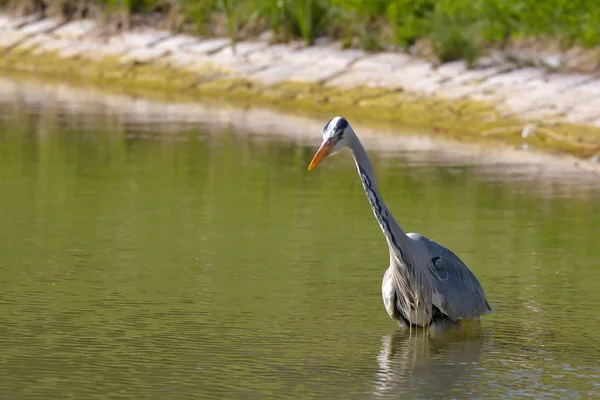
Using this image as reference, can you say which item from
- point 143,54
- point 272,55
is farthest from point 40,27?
point 272,55

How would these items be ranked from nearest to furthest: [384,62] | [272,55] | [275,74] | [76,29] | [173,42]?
[384,62] < [275,74] < [272,55] < [173,42] < [76,29]

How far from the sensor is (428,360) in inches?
316

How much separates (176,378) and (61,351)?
31.3 inches

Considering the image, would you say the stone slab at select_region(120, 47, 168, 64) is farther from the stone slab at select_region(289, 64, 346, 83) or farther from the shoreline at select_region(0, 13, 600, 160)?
the stone slab at select_region(289, 64, 346, 83)

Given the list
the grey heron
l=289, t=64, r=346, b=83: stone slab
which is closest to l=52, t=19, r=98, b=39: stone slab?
l=289, t=64, r=346, b=83: stone slab

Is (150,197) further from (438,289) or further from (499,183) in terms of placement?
(438,289)

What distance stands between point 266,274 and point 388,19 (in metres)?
10.7

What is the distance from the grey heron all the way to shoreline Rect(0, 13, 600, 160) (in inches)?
278

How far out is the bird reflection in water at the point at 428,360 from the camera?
742 cm

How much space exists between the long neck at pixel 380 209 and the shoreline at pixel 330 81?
7.58 metres

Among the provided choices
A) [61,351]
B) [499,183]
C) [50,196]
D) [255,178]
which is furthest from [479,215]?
[61,351]

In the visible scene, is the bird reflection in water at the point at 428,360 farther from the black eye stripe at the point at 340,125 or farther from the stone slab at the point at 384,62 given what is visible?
the stone slab at the point at 384,62

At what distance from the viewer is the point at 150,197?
1263 centimetres

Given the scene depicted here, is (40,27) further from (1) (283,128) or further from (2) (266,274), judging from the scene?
(2) (266,274)
